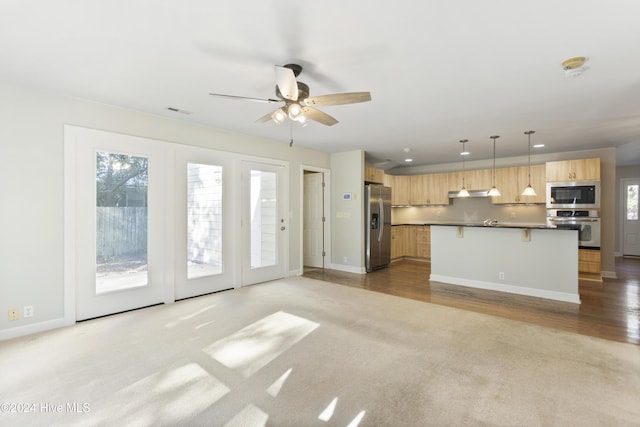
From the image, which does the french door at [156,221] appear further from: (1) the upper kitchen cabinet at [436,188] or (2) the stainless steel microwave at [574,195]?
(2) the stainless steel microwave at [574,195]

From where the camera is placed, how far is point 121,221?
3713 mm

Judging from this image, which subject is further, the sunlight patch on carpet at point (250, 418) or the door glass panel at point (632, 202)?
the door glass panel at point (632, 202)

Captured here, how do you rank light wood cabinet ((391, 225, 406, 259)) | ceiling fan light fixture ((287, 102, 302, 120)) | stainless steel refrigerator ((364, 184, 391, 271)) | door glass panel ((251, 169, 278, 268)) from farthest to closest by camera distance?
1. light wood cabinet ((391, 225, 406, 259))
2. stainless steel refrigerator ((364, 184, 391, 271))
3. door glass panel ((251, 169, 278, 268))
4. ceiling fan light fixture ((287, 102, 302, 120))

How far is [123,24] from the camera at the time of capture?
2.07 m

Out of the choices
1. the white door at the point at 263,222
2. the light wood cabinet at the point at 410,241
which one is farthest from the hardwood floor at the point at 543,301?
the light wood cabinet at the point at 410,241

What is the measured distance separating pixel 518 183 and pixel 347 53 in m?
6.03

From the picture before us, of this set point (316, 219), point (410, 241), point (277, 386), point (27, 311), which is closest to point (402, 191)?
point (410, 241)

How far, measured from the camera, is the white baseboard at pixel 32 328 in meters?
2.95

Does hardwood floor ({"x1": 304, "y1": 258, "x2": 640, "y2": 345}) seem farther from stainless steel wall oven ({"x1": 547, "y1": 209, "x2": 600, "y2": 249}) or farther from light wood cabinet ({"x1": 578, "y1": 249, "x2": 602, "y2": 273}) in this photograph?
stainless steel wall oven ({"x1": 547, "y1": 209, "x2": 600, "y2": 249})

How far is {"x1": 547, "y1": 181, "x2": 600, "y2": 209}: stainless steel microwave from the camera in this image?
566 cm

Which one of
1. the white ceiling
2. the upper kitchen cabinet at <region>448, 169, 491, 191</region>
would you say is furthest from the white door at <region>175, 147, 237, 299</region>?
the upper kitchen cabinet at <region>448, 169, 491, 191</region>

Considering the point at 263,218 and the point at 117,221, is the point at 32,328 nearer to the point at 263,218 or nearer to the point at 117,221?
the point at 117,221

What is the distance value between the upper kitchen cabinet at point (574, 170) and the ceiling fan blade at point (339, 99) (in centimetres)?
560

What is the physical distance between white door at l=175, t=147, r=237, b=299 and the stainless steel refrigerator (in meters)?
2.87
